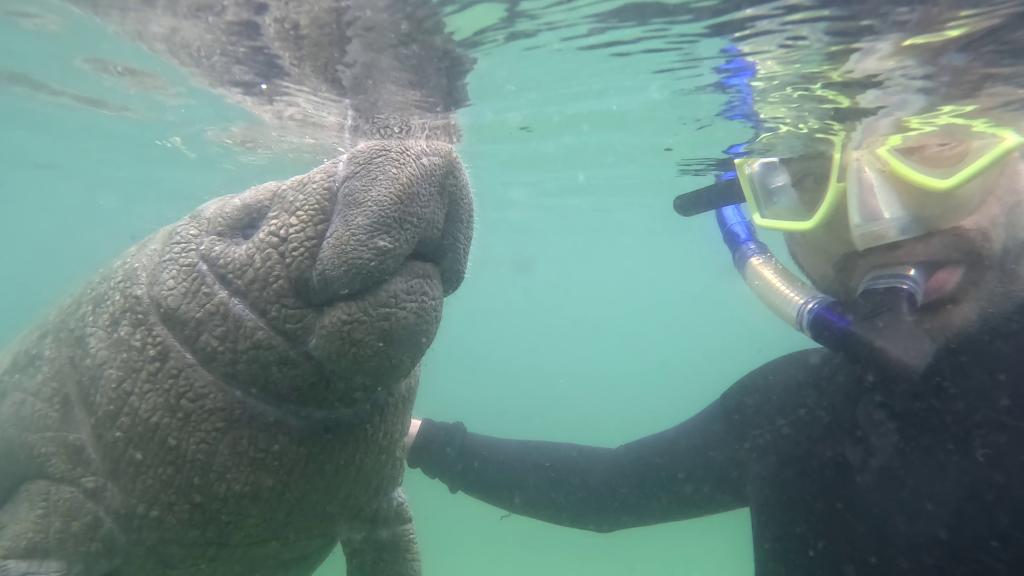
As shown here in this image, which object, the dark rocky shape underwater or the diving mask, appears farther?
the diving mask

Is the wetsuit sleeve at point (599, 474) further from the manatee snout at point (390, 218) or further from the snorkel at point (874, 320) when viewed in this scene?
the manatee snout at point (390, 218)

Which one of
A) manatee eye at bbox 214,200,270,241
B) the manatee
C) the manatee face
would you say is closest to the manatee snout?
the manatee face

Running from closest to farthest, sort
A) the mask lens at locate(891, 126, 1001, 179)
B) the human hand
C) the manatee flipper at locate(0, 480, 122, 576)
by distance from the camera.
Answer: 1. the manatee flipper at locate(0, 480, 122, 576)
2. the mask lens at locate(891, 126, 1001, 179)
3. the human hand

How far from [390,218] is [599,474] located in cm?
279

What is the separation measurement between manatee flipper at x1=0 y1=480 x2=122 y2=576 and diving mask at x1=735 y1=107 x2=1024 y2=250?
10.9 ft

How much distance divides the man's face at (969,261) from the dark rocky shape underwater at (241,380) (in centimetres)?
215

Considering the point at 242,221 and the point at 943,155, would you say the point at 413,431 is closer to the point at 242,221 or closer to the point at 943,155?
the point at 242,221

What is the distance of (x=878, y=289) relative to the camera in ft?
10.5

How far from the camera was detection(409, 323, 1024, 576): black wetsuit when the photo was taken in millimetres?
2760

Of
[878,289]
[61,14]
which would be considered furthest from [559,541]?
[878,289]

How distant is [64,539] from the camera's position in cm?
215

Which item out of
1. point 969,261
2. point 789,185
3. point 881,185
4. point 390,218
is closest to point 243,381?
point 390,218

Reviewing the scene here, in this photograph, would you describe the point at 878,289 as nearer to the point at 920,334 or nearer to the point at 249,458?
the point at 920,334

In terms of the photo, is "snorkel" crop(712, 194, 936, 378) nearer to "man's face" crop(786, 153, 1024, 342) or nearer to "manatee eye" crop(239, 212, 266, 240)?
"man's face" crop(786, 153, 1024, 342)
